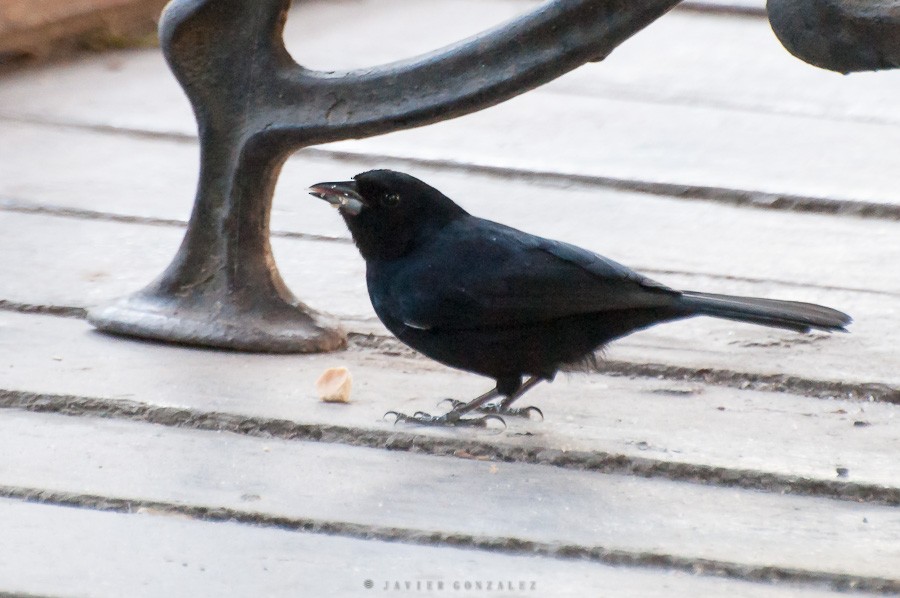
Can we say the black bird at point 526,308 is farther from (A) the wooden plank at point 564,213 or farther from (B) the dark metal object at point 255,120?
(A) the wooden plank at point 564,213

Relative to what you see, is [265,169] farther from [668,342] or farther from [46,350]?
[668,342]

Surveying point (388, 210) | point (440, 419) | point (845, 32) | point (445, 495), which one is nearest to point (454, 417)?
point (440, 419)

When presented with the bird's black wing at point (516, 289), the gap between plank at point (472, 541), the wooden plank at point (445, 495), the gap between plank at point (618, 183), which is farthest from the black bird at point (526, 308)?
the gap between plank at point (618, 183)

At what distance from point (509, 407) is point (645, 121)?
269cm

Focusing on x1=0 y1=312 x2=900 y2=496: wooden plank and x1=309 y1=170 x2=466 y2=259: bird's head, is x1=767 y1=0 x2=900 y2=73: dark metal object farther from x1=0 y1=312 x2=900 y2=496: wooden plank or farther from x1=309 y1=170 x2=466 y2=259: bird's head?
x1=309 y1=170 x2=466 y2=259: bird's head

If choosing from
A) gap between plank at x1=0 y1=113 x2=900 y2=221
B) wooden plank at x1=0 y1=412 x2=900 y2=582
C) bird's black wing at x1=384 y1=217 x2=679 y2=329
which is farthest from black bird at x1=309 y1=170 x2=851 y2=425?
gap between plank at x1=0 y1=113 x2=900 y2=221

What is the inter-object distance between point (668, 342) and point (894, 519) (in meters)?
0.97

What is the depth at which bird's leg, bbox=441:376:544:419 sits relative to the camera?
109 inches

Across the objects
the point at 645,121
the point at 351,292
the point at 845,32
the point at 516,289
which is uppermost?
the point at 845,32

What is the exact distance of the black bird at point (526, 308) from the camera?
9.19 feet

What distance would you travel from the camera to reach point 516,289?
283cm

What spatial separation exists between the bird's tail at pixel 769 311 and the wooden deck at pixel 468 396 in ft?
0.41

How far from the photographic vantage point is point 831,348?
308 centimetres

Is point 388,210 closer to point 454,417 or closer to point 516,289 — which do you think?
point 516,289
